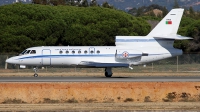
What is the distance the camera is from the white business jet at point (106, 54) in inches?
1892

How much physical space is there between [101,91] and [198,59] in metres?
31.8

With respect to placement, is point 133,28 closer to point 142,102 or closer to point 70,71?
point 70,71

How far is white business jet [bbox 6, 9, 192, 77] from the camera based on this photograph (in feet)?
158

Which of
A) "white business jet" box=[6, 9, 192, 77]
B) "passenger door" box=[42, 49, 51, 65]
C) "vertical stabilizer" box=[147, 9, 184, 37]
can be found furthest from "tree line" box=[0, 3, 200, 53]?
"vertical stabilizer" box=[147, 9, 184, 37]

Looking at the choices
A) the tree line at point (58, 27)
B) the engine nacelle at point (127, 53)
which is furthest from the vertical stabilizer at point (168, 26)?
the tree line at point (58, 27)

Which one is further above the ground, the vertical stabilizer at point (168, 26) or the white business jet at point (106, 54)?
the vertical stabilizer at point (168, 26)

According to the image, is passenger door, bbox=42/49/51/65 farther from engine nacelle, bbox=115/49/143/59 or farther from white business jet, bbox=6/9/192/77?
engine nacelle, bbox=115/49/143/59

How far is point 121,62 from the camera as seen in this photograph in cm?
4825

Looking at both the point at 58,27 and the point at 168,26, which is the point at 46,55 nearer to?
the point at 168,26

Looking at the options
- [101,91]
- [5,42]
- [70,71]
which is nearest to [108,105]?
[101,91]

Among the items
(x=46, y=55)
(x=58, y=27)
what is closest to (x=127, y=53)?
(x=46, y=55)

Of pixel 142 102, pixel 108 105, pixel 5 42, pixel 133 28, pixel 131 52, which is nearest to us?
pixel 108 105

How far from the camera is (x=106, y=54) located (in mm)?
48188

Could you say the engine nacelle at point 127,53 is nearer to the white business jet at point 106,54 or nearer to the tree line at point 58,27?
the white business jet at point 106,54
